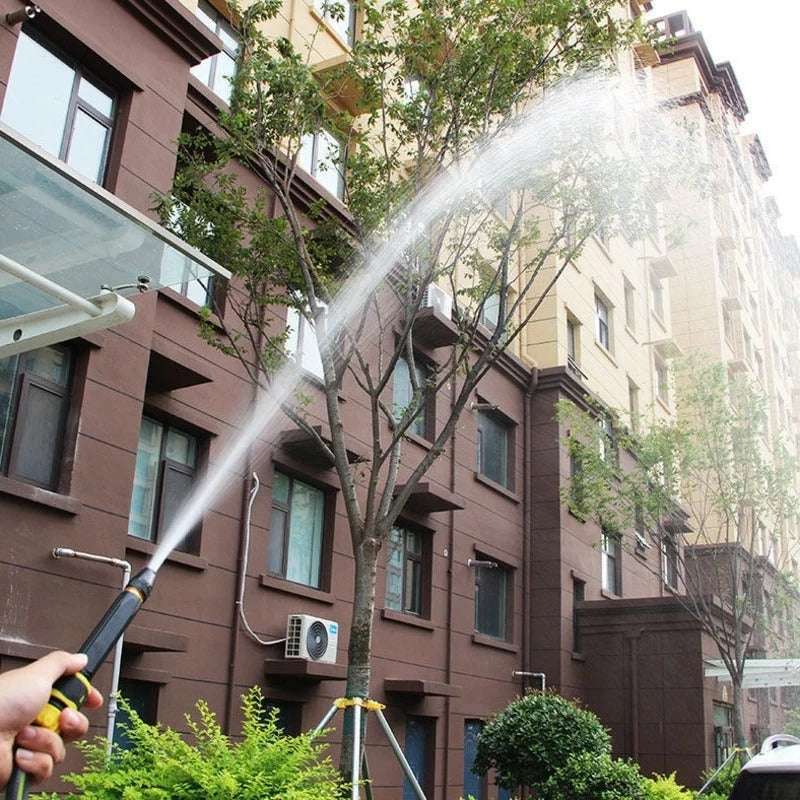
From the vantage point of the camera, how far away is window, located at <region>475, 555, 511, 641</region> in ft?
62.1

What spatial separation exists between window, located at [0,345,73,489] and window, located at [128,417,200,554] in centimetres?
171

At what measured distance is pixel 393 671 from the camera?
15469mm

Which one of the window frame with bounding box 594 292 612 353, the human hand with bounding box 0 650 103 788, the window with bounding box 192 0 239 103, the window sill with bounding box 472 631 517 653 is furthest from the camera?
the window frame with bounding box 594 292 612 353

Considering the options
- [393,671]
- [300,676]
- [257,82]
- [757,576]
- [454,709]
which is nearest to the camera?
[257,82]

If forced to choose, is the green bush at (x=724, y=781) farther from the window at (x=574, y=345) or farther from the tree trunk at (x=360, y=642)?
the window at (x=574, y=345)

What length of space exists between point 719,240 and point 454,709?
27.1 metres

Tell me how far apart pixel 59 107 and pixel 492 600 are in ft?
41.6

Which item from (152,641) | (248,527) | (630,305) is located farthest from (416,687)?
(630,305)

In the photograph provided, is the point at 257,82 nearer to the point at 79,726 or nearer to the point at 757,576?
the point at 79,726

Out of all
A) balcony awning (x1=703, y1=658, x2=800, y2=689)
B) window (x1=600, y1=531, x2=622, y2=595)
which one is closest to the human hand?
balcony awning (x1=703, y1=658, x2=800, y2=689)

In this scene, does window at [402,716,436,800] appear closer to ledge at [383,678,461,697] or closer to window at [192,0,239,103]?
ledge at [383,678,461,697]

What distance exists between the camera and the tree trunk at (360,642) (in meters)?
8.95

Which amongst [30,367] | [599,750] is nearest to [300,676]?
[599,750]

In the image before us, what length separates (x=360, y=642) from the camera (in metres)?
9.31
